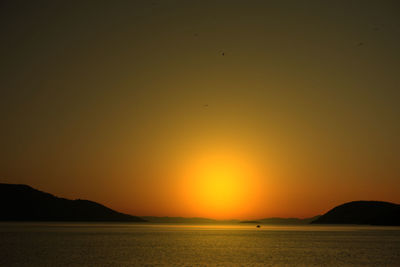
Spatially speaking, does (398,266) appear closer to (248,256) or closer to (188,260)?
(248,256)

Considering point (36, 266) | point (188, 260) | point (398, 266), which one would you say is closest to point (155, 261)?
point (188, 260)

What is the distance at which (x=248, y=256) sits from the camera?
78000mm

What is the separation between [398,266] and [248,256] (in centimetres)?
2464

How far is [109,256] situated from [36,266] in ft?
57.2

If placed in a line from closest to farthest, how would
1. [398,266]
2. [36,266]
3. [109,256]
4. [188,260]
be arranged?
[36,266] → [398,266] → [188,260] → [109,256]

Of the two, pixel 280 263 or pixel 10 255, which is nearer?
pixel 280 263

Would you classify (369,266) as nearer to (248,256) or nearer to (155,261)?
(248,256)

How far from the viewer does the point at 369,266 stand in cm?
6519

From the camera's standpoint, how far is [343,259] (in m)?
74.1

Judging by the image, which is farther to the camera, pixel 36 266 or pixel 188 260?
pixel 188 260

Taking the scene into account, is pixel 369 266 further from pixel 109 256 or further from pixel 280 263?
pixel 109 256

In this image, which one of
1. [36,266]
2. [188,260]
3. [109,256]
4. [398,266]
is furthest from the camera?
[109,256]

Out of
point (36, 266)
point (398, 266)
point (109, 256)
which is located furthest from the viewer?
point (109, 256)

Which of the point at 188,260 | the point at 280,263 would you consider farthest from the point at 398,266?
the point at 188,260
